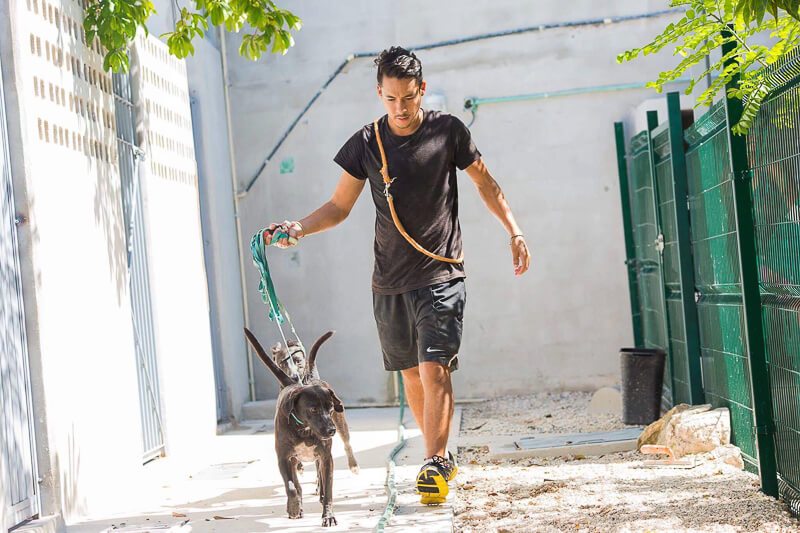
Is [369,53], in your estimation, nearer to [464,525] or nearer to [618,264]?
[618,264]

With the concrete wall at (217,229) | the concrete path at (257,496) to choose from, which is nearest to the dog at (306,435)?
the concrete path at (257,496)

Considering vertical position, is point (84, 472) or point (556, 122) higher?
point (556, 122)

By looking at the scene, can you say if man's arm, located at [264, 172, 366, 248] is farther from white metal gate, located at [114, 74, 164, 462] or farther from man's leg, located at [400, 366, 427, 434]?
white metal gate, located at [114, 74, 164, 462]

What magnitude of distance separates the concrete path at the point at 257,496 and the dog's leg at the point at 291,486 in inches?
2.5

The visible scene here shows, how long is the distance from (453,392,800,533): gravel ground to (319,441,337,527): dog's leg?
595 millimetres

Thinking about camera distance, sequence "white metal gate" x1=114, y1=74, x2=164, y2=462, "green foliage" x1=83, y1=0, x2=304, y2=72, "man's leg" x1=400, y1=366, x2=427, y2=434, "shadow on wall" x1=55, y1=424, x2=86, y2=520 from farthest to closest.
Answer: "white metal gate" x1=114, y1=74, x2=164, y2=462
"green foliage" x1=83, y1=0, x2=304, y2=72
"man's leg" x1=400, y1=366, x2=427, y2=434
"shadow on wall" x1=55, y1=424, x2=86, y2=520

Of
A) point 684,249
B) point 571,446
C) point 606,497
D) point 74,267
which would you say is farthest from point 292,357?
point 684,249

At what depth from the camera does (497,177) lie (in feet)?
33.4

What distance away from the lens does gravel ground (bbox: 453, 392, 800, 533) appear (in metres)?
4.41

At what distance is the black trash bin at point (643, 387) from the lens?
25.0 feet

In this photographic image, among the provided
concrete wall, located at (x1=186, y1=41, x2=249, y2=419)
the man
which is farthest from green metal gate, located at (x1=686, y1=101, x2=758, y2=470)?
concrete wall, located at (x1=186, y1=41, x2=249, y2=419)

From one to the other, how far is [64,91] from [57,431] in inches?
73.0

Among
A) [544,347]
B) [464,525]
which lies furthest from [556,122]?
[464,525]

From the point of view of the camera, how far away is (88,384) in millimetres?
5566
